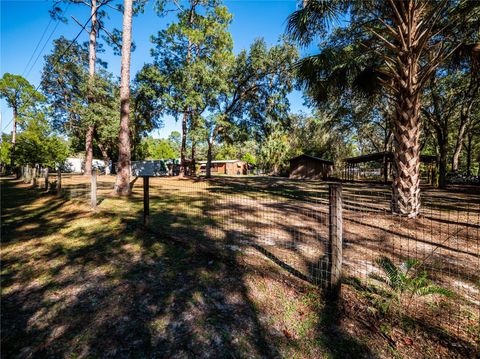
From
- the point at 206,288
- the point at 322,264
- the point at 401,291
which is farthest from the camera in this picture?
the point at 322,264

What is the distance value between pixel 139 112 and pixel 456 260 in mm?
26579

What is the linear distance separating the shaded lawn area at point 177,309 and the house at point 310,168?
89.4ft

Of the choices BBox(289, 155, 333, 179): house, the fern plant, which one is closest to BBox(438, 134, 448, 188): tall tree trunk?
BBox(289, 155, 333, 179): house

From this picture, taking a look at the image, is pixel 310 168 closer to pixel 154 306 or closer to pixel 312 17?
pixel 312 17

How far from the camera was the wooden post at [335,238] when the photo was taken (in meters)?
2.62

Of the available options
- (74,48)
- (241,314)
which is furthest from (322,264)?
(74,48)

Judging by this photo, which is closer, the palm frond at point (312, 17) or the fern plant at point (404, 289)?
the fern plant at point (404, 289)

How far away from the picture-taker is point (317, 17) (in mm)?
5508

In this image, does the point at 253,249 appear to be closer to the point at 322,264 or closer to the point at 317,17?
the point at 322,264

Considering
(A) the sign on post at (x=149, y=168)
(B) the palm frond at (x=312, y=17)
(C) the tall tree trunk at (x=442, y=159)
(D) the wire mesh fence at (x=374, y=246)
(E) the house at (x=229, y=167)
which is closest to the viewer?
(D) the wire mesh fence at (x=374, y=246)

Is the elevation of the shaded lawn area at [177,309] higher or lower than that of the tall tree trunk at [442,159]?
lower

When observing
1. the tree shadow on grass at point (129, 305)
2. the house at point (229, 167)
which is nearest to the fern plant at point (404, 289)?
the tree shadow on grass at point (129, 305)

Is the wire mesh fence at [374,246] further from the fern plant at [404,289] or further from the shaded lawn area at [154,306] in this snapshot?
the shaded lawn area at [154,306]

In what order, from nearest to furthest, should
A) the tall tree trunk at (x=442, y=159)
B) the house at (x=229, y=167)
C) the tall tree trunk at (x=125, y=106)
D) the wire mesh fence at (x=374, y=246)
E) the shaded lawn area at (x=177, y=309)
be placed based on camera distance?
the shaded lawn area at (x=177, y=309)
the wire mesh fence at (x=374, y=246)
the tall tree trunk at (x=125, y=106)
the tall tree trunk at (x=442, y=159)
the house at (x=229, y=167)
